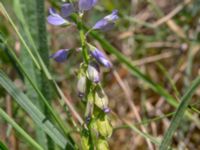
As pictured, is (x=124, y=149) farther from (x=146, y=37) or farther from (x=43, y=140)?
(x=43, y=140)

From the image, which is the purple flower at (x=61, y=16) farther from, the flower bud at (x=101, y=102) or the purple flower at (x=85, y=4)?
the flower bud at (x=101, y=102)

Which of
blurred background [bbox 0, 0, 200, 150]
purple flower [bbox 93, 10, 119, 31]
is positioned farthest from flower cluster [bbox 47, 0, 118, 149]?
blurred background [bbox 0, 0, 200, 150]

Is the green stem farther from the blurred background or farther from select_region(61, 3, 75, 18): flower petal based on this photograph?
the blurred background

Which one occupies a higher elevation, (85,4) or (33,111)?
(85,4)

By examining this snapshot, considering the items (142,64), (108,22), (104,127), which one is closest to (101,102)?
(104,127)

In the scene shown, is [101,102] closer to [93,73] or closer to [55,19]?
[93,73]

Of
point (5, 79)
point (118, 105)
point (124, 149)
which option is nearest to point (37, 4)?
point (5, 79)
